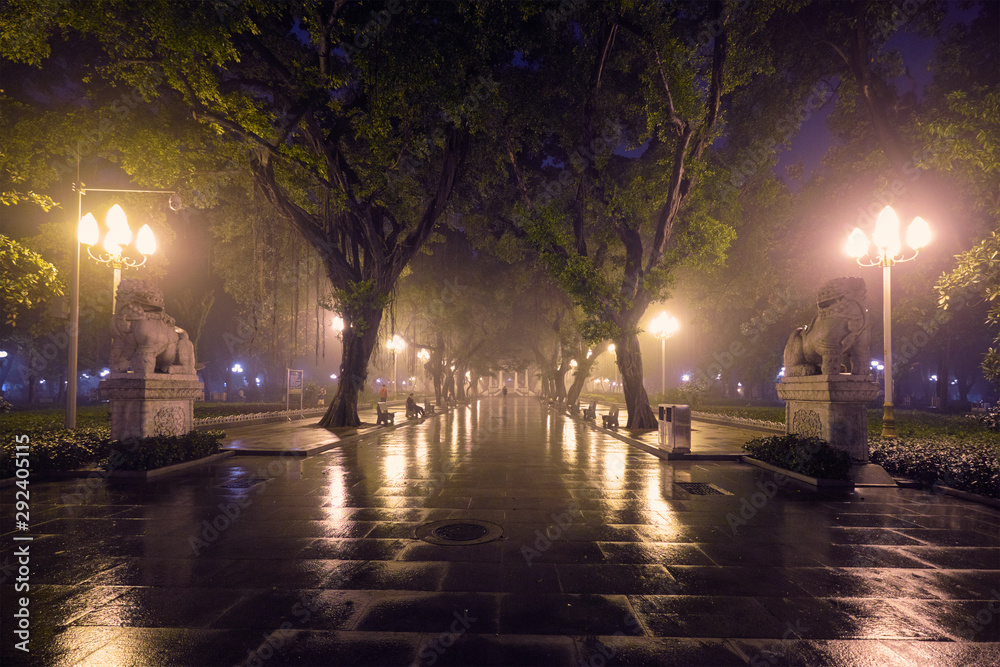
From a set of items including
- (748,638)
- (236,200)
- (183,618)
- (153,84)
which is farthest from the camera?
(236,200)

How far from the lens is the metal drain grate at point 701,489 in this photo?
7.67 metres

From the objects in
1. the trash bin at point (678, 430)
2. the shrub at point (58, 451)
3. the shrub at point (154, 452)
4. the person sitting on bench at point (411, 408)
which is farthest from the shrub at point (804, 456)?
the person sitting on bench at point (411, 408)

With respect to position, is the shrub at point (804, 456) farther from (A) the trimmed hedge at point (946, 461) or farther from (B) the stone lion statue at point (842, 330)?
(B) the stone lion statue at point (842, 330)

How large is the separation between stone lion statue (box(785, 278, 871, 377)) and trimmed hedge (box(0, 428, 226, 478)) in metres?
13.8

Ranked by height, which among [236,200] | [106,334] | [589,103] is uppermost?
[589,103]

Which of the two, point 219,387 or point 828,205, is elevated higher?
point 828,205

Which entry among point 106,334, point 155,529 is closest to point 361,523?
point 155,529

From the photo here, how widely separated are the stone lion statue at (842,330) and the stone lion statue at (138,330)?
47.7 ft

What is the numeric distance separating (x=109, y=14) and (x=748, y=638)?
15.9 metres

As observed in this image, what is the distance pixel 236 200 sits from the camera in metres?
19.7

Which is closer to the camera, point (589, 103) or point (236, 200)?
point (589, 103)

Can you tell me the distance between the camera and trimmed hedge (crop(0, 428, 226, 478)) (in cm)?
840

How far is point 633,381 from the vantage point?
1692 cm

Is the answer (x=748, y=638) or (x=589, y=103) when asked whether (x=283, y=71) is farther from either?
(x=748, y=638)
